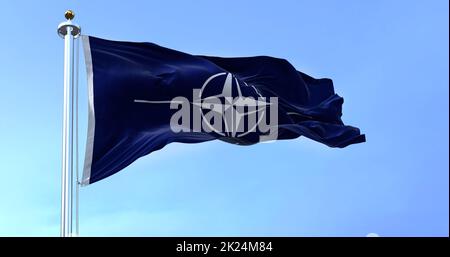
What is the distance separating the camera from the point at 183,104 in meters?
14.0

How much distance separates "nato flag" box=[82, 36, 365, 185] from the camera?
1287cm

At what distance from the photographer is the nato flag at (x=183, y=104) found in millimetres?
12867
